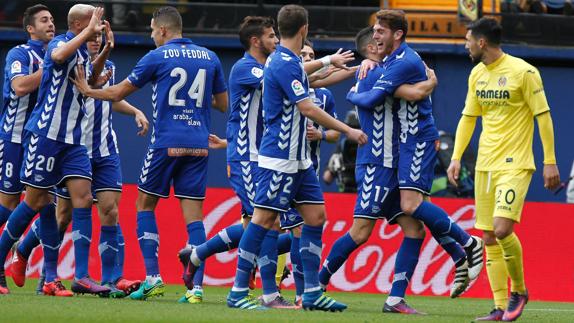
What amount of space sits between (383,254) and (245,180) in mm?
4831

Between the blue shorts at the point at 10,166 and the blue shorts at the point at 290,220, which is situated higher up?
the blue shorts at the point at 10,166

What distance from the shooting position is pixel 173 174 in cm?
1162

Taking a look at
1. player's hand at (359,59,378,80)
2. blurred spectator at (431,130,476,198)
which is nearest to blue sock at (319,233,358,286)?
player's hand at (359,59,378,80)

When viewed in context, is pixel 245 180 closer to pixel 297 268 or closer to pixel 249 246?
pixel 297 268

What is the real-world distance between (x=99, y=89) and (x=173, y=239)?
5.30 metres

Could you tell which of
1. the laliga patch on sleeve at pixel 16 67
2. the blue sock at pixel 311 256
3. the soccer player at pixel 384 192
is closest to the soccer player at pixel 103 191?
the laliga patch on sleeve at pixel 16 67

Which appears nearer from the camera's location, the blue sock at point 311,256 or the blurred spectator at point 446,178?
the blue sock at point 311,256

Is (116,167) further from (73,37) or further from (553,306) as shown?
(553,306)

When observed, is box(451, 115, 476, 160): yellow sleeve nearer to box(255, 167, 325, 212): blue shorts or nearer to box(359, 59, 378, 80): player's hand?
box(359, 59, 378, 80): player's hand

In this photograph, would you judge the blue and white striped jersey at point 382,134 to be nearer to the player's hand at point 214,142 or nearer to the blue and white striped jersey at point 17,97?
the player's hand at point 214,142

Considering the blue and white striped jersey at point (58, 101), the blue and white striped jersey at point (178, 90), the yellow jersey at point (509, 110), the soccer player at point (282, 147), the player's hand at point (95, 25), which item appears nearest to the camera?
the soccer player at point (282, 147)

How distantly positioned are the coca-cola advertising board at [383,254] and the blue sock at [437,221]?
4654mm

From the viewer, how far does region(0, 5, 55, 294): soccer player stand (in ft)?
40.4

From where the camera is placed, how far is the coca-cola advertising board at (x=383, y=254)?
16125 millimetres
